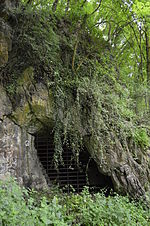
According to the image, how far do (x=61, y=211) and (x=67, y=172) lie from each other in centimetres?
158

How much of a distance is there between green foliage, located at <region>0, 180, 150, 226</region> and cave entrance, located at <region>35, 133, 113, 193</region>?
1.68 feet

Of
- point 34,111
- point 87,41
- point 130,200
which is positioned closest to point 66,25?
point 87,41

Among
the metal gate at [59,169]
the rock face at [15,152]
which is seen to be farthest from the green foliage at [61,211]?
the metal gate at [59,169]

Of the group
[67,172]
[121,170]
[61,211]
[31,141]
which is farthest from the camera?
[67,172]

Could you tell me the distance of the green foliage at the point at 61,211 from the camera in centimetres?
242

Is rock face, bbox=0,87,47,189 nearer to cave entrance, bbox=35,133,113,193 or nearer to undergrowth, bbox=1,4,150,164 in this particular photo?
undergrowth, bbox=1,4,150,164

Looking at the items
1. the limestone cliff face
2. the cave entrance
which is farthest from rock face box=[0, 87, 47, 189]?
the cave entrance

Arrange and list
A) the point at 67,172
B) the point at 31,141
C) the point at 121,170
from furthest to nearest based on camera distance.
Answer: the point at 67,172 → the point at 121,170 → the point at 31,141

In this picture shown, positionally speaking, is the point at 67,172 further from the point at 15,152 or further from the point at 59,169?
the point at 15,152

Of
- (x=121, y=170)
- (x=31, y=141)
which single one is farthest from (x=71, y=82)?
(x=121, y=170)

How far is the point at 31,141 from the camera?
4.54 metres

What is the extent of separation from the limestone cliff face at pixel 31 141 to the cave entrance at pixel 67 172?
0.45 m

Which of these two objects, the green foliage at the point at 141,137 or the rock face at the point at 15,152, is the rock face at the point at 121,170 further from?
the rock face at the point at 15,152

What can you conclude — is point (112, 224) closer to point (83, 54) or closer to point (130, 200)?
point (130, 200)
